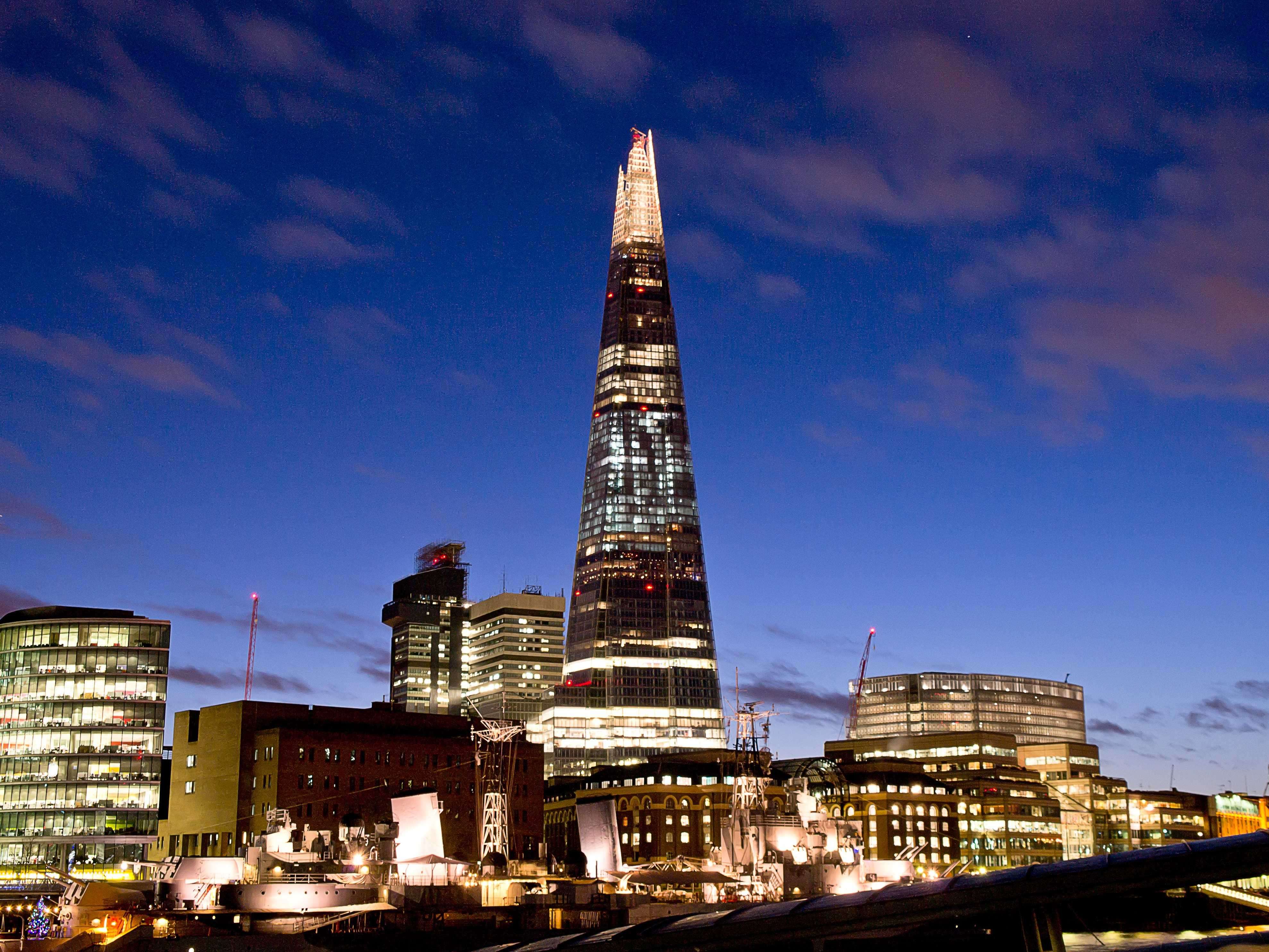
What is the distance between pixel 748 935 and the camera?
139 feet

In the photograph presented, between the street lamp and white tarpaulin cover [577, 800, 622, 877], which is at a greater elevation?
white tarpaulin cover [577, 800, 622, 877]

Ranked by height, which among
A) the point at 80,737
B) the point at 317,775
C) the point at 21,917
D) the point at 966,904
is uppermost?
the point at 80,737

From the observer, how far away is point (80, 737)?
162m

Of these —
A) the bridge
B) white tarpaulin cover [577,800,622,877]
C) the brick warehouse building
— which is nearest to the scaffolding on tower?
white tarpaulin cover [577,800,622,877]

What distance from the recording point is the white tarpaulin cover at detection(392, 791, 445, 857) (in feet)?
361

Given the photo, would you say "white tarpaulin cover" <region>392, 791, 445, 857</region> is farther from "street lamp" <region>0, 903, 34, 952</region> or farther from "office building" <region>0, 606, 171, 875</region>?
"office building" <region>0, 606, 171, 875</region>

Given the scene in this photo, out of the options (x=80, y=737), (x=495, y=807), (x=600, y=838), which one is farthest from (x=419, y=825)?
(x=80, y=737)

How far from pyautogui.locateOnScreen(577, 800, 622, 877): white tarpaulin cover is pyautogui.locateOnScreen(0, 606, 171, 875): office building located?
67373 mm

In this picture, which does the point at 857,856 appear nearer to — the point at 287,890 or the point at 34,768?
the point at 287,890

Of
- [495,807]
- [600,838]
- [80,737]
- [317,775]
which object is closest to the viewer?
[495,807]

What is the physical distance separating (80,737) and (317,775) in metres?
33.0

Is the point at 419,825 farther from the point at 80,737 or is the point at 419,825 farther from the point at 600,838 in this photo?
the point at 80,737

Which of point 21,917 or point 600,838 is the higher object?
point 600,838

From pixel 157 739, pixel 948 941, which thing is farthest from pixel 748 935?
pixel 157 739
